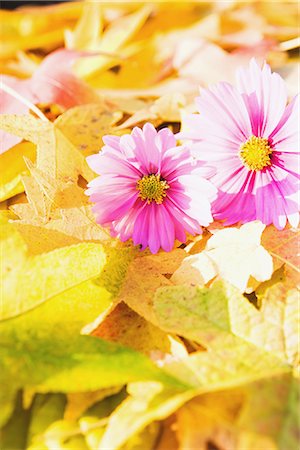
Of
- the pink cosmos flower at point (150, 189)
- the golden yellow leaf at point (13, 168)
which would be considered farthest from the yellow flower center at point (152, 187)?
the golden yellow leaf at point (13, 168)

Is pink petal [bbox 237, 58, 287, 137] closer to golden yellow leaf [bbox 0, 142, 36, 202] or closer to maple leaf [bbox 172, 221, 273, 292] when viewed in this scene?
maple leaf [bbox 172, 221, 273, 292]

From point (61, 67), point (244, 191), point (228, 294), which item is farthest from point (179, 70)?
point (228, 294)

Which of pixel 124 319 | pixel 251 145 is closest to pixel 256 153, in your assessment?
pixel 251 145

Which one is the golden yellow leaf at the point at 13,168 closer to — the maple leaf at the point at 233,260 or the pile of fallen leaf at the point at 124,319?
the pile of fallen leaf at the point at 124,319

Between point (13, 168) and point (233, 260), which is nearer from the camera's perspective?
point (233, 260)

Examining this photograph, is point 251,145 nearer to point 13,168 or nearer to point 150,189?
point 150,189

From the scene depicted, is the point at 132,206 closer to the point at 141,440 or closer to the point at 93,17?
the point at 141,440

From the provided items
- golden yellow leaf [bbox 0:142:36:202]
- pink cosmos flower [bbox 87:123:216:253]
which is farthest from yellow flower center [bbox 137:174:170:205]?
golden yellow leaf [bbox 0:142:36:202]
